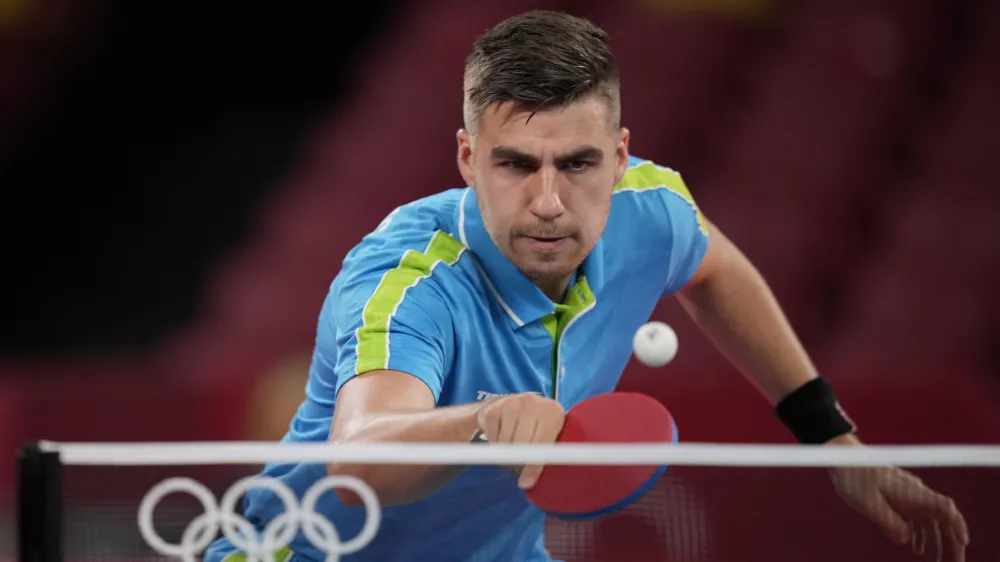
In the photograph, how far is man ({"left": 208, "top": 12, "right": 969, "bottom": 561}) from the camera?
2.20 m

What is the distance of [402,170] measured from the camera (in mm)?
7102

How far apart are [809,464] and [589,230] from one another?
2.30ft

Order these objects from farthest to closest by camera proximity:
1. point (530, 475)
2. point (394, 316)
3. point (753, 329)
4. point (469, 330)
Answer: point (753, 329), point (469, 330), point (394, 316), point (530, 475)

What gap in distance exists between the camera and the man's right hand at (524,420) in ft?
6.25

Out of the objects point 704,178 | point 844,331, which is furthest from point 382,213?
point 844,331

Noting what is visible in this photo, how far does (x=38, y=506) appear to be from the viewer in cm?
173

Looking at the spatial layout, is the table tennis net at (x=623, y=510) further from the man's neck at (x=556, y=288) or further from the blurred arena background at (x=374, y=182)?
the blurred arena background at (x=374, y=182)

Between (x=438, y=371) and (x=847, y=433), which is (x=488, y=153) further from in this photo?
(x=847, y=433)

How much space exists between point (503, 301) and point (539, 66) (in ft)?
1.46

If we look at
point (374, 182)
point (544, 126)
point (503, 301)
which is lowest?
point (503, 301)

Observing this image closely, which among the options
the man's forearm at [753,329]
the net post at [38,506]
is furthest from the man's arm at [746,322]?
the net post at [38,506]

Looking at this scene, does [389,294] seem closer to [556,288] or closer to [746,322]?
[556,288]

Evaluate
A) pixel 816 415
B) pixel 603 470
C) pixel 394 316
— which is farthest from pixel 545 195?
pixel 816 415

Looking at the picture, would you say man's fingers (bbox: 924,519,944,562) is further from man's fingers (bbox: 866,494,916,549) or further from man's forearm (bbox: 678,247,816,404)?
man's forearm (bbox: 678,247,816,404)
